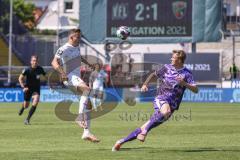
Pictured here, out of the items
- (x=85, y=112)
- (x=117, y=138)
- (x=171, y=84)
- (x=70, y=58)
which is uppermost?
(x=70, y=58)

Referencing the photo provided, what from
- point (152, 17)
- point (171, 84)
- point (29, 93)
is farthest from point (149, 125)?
point (152, 17)

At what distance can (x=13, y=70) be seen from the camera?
57062 mm

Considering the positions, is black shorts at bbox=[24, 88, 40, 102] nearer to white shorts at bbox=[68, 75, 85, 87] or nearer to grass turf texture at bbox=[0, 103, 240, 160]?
grass turf texture at bbox=[0, 103, 240, 160]

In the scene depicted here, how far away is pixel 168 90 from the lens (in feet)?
52.3

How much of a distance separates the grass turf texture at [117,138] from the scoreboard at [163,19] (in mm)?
21999

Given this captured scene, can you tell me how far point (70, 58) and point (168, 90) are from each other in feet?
10.2

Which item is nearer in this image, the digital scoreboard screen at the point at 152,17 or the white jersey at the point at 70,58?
the white jersey at the point at 70,58

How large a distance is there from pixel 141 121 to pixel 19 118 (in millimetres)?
4421

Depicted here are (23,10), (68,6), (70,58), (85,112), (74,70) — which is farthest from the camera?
(23,10)

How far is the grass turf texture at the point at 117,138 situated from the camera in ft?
49.2

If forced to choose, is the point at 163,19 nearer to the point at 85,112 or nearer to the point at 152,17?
the point at 152,17

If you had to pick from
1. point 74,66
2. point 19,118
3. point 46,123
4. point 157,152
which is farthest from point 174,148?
point 19,118

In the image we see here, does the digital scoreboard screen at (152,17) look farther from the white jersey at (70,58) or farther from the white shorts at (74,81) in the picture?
the white shorts at (74,81)

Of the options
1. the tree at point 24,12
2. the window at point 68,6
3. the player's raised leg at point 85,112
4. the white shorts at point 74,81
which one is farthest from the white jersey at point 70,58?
the tree at point 24,12
